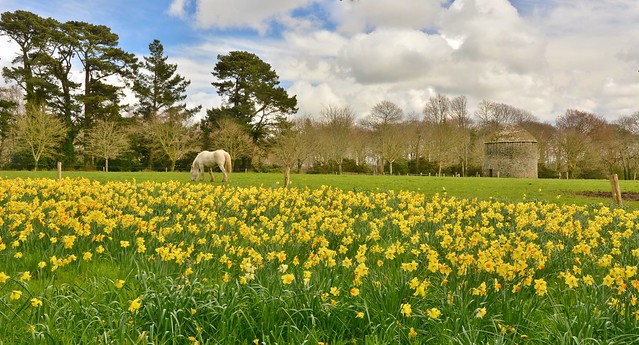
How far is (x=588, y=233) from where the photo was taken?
19.5 feet

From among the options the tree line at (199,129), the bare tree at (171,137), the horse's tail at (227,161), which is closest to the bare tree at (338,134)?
the tree line at (199,129)

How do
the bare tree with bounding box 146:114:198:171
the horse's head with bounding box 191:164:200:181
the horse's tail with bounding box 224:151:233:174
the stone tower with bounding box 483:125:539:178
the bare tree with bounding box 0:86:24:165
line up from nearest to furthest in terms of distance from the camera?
the horse's tail with bounding box 224:151:233:174 → the horse's head with bounding box 191:164:200:181 → the bare tree with bounding box 0:86:24:165 → the bare tree with bounding box 146:114:198:171 → the stone tower with bounding box 483:125:539:178

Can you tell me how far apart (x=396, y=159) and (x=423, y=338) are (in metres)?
61.4

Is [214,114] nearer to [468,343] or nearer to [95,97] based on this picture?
[95,97]

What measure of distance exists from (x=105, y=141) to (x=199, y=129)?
1374 centimetres

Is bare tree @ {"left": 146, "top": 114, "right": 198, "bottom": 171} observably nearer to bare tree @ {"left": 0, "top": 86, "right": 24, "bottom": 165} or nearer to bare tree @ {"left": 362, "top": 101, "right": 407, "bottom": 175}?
bare tree @ {"left": 0, "top": 86, "right": 24, "bottom": 165}

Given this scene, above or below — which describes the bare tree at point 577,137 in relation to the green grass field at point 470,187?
above

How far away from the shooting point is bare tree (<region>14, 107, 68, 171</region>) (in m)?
45.0

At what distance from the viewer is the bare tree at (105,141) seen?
160 ft

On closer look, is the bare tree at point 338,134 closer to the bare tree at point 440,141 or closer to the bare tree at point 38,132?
the bare tree at point 440,141

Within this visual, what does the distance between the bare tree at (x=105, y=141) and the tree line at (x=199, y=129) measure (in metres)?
0.14

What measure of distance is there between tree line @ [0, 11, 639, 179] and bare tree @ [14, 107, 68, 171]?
0.44ft

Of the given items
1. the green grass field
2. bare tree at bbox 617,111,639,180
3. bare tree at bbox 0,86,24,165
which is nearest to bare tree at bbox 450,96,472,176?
bare tree at bbox 617,111,639,180

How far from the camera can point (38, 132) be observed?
4597 cm
